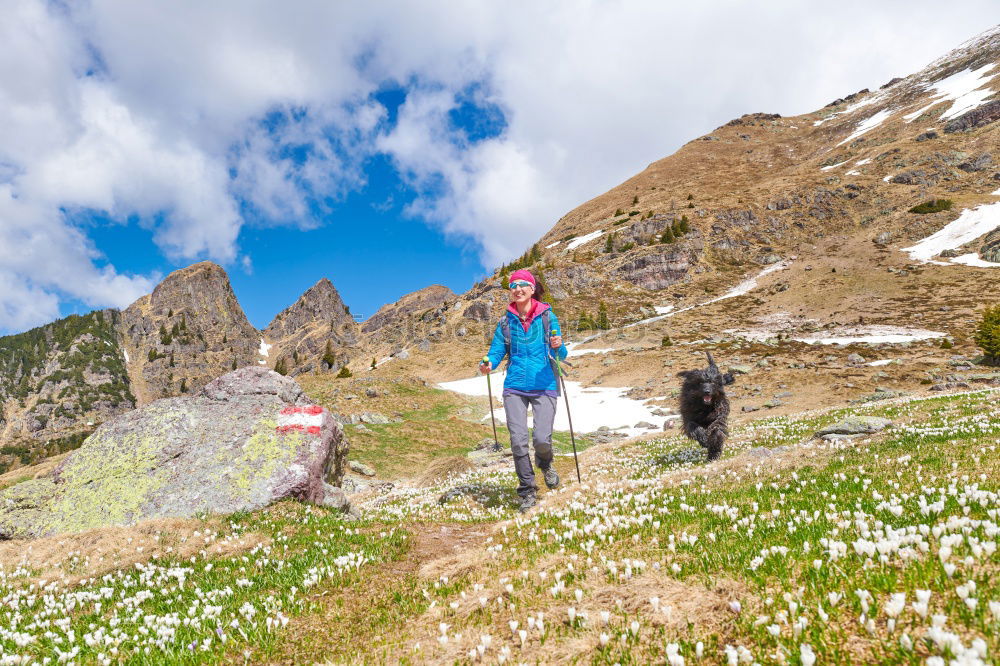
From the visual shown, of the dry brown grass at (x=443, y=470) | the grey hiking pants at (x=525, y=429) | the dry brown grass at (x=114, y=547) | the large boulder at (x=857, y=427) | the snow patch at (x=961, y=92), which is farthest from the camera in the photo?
the snow patch at (x=961, y=92)

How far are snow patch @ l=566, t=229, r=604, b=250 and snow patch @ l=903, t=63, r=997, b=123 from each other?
11317cm

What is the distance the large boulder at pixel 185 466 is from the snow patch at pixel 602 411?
24184 mm

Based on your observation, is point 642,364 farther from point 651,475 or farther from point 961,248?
point 961,248

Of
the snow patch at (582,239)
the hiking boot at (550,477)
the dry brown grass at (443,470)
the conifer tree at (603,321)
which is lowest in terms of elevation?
the dry brown grass at (443,470)

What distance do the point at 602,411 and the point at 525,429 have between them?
37.0m

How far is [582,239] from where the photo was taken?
463 ft

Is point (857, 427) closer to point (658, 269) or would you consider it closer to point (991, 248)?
point (991, 248)

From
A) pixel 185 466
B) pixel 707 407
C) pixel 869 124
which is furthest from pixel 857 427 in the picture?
pixel 869 124

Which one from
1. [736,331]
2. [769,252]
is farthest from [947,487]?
[769,252]

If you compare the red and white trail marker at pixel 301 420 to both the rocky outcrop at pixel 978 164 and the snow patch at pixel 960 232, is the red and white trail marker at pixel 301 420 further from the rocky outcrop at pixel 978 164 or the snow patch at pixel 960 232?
the rocky outcrop at pixel 978 164

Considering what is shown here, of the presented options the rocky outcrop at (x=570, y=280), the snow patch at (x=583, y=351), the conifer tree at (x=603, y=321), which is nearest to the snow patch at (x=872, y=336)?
the snow patch at (x=583, y=351)

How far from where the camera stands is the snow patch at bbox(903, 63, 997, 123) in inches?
5738

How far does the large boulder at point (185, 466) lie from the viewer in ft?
36.5

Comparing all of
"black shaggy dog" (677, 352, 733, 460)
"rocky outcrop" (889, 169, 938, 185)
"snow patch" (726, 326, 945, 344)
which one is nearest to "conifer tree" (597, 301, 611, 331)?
"snow patch" (726, 326, 945, 344)
